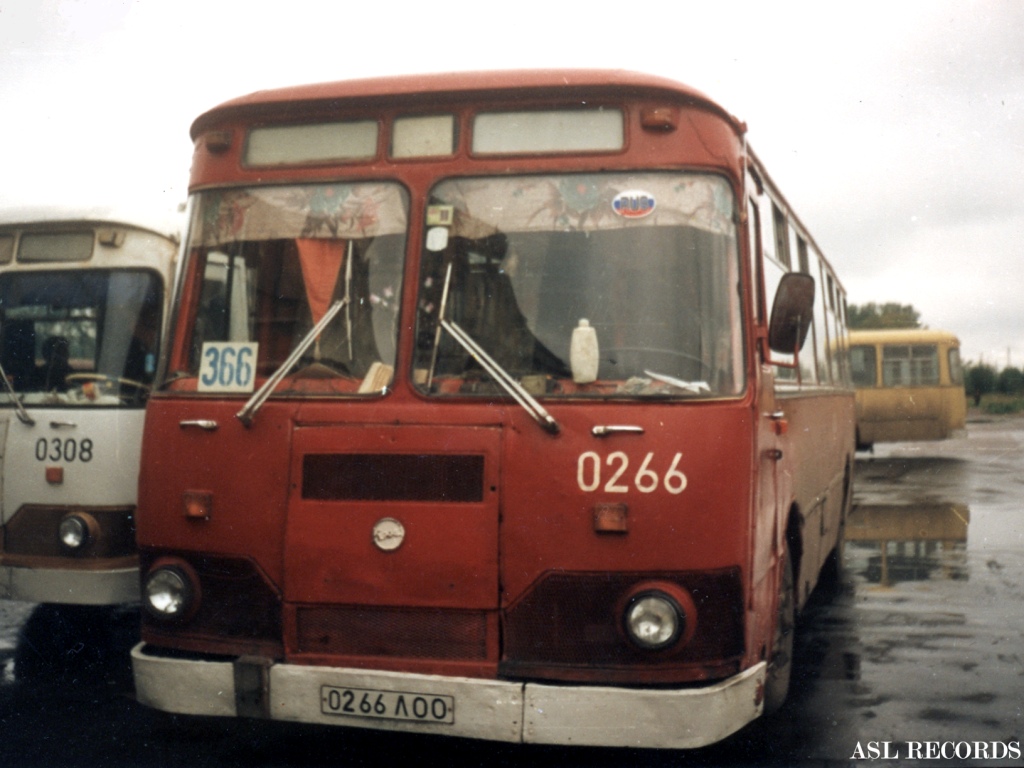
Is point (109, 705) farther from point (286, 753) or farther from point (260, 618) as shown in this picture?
point (260, 618)

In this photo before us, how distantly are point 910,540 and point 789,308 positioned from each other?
930cm

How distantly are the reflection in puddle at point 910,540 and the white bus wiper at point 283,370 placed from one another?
7171 millimetres

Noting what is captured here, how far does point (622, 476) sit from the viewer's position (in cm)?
473

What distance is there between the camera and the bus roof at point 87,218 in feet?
25.7

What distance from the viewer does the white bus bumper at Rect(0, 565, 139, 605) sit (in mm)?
7320

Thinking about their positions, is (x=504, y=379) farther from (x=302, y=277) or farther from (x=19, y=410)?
(x=19, y=410)

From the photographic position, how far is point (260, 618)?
5070 mm

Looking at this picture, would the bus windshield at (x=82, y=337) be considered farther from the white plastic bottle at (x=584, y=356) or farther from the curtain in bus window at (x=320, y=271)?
the white plastic bottle at (x=584, y=356)

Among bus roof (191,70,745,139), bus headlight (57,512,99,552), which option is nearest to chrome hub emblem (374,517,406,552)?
bus roof (191,70,745,139)

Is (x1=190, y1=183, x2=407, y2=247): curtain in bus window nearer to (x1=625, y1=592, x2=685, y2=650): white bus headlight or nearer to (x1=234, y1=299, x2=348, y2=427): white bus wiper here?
(x1=234, y1=299, x2=348, y2=427): white bus wiper

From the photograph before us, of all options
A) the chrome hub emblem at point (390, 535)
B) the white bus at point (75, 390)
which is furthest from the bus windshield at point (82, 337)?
the chrome hub emblem at point (390, 535)

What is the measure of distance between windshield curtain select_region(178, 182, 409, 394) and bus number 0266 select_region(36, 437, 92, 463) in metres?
2.47

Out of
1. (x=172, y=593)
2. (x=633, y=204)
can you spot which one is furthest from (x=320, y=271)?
(x=172, y=593)

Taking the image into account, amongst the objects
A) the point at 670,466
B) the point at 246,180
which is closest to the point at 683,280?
the point at 670,466
